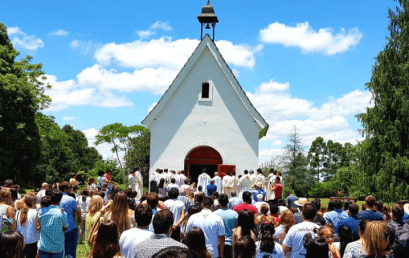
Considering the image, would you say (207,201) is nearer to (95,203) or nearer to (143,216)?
(143,216)

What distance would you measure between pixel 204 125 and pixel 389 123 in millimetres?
12500

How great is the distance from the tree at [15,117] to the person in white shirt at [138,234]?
27.7 metres

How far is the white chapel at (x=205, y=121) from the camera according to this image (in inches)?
918

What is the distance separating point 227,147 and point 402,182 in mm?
11661

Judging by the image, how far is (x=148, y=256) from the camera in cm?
444

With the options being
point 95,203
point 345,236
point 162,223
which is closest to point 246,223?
point 345,236

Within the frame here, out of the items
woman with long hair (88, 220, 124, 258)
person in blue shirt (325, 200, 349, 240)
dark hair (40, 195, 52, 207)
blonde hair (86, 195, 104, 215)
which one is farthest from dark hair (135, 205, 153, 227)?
blonde hair (86, 195, 104, 215)

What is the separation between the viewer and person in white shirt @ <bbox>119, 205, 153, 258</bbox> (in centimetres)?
523

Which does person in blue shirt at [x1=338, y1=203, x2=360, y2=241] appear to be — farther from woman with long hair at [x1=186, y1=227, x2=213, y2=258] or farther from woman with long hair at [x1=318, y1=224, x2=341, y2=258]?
woman with long hair at [x1=186, y1=227, x2=213, y2=258]

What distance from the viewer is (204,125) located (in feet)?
77.8

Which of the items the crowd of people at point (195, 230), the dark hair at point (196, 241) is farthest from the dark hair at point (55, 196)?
the dark hair at point (196, 241)

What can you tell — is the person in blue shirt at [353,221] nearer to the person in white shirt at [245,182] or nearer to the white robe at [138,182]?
the person in white shirt at [245,182]

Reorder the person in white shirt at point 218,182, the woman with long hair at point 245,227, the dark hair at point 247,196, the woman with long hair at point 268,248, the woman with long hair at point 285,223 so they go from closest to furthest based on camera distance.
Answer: the woman with long hair at point 268,248, the woman with long hair at point 245,227, the woman with long hair at point 285,223, the dark hair at point 247,196, the person in white shirt at point 218,182

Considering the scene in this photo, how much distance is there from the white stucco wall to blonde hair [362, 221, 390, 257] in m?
17.9
